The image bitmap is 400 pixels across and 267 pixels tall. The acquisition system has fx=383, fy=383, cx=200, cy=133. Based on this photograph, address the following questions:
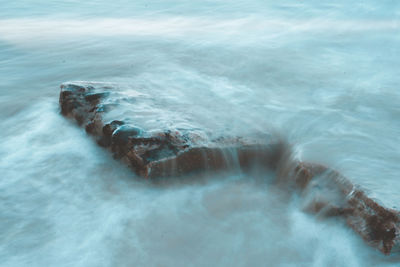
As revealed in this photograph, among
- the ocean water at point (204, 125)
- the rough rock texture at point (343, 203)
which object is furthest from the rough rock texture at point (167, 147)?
the rough rock texture at point (343, 203)

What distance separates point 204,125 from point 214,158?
1.50 ft

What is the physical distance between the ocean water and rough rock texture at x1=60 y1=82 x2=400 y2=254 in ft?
0.35

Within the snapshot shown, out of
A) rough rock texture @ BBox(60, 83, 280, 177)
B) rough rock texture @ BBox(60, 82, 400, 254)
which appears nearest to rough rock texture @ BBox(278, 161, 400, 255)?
rough rock texture @ BBox(60, 82, 400, 254)

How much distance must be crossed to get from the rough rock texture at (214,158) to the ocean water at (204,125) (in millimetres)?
108

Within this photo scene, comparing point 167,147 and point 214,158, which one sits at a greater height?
point 167,147

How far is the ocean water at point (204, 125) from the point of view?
2994mm

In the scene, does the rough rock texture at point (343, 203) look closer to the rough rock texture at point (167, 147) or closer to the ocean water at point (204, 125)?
the ocean water at point (204, 125)

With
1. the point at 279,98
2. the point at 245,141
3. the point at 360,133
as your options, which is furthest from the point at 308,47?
the point at 245,141

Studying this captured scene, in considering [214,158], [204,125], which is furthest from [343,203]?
[204,125]

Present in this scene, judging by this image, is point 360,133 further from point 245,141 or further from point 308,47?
point 308,47

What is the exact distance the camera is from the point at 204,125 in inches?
158

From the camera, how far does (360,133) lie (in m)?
4.15

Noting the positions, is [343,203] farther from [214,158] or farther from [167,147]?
[167,147]

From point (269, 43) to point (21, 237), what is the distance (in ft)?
18.9
